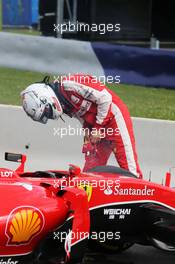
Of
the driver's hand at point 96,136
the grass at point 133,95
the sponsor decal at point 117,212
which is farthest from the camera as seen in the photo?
the grass at point 133,95

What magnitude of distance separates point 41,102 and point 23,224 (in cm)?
181

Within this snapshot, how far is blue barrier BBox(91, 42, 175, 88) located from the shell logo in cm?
672

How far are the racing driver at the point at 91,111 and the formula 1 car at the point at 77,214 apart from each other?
29.1 inches

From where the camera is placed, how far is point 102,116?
5602 mm

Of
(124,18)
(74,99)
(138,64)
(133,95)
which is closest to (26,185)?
(74,99)

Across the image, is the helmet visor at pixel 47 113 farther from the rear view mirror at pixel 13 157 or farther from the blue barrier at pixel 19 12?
the blue barrier at pixel 19 12

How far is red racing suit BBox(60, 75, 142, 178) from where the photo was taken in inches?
218

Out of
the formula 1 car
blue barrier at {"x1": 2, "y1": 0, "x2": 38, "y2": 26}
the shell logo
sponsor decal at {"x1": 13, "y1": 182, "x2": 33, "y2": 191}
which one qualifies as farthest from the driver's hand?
blue barrier at {"x1": 2, "y1": 0, "x2": 38, "y2": 26}

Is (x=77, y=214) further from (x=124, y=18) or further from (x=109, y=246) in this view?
(x=124, y=18)

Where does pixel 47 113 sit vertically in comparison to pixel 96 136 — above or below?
above

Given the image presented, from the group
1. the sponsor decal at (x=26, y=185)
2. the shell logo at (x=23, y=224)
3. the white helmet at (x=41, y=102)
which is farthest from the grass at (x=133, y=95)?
the shell logo at (x=23, y=224)

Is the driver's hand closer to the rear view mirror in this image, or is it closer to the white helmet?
the white helmet

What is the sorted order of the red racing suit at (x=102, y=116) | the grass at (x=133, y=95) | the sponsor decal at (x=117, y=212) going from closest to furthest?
the sponsor decal at (x=117, y=212) < the red racing suit at (x=102, y=116) < the grass at (x=133, y=95)

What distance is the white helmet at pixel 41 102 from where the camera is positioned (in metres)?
5.38
